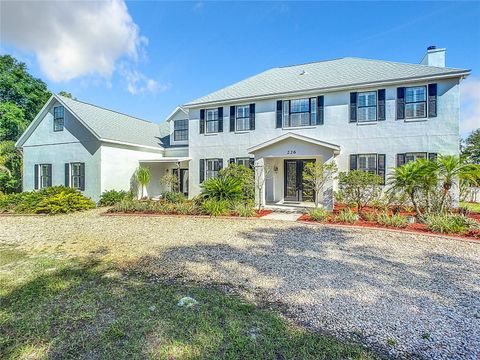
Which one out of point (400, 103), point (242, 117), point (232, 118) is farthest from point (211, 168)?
point (400, 103)

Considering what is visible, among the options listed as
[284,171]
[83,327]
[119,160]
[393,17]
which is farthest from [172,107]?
[83,327]

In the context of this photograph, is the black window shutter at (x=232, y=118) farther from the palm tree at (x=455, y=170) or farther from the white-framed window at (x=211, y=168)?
the palm tree at (x=455, y=170)

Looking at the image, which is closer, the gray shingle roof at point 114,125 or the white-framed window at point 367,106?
the white-framed window at point 367,106

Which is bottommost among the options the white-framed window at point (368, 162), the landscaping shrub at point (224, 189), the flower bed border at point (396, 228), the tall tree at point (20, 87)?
the flower bed border at point (396, 228)

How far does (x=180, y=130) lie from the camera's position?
68.6 ft

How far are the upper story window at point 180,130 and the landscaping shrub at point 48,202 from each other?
829 centimetres

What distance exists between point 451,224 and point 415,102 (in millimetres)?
7426

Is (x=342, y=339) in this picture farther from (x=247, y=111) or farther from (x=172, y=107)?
(x=172, y=107)

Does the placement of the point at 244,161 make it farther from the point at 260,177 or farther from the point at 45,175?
the point at 45,175

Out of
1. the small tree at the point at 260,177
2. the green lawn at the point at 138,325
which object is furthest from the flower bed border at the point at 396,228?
the green lawn at the point at 138,325

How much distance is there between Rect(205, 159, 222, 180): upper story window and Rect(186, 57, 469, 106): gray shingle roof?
410 cm

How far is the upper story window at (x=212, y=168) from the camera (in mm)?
17391

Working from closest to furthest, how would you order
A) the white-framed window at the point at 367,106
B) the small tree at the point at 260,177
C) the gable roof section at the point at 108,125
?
the white-framed window at the point at 367,106, the small tree at the point at 260,177, the gable roof section at the point at 108,125

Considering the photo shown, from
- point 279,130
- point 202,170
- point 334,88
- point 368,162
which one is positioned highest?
point 334,88
